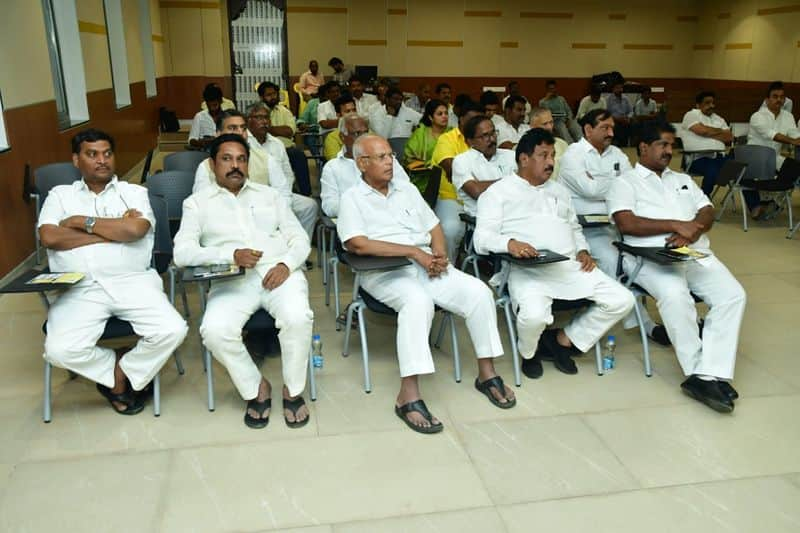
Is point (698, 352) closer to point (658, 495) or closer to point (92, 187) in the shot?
point (658, 495)

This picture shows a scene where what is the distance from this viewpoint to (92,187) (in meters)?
3.20

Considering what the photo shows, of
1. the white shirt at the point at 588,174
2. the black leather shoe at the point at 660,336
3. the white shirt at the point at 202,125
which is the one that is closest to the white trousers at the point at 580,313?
the black leather shoe at the point at 660,336

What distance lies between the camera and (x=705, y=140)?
7258 millimetres

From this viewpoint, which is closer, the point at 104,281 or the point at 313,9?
the point at 104,281

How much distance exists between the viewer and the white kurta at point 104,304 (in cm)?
283

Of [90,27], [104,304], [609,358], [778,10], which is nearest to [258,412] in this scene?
[104,304]

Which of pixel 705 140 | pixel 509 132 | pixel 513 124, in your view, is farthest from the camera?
pixel 705 140

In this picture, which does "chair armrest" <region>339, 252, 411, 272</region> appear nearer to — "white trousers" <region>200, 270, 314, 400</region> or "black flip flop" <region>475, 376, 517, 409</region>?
"white trousers" <region>200, 270, 314, 400</region>

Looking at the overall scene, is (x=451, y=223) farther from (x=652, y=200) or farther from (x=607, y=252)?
(x=652, y=200)

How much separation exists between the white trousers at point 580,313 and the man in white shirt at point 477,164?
0.99 m

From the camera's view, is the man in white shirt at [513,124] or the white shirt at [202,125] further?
the white shirt at [202,125]

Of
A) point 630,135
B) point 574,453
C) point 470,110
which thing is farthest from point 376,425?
point 630,135

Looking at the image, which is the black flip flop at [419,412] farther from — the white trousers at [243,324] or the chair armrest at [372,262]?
the chair armrest at [372,262]

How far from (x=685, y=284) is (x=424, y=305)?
1.48 meters
